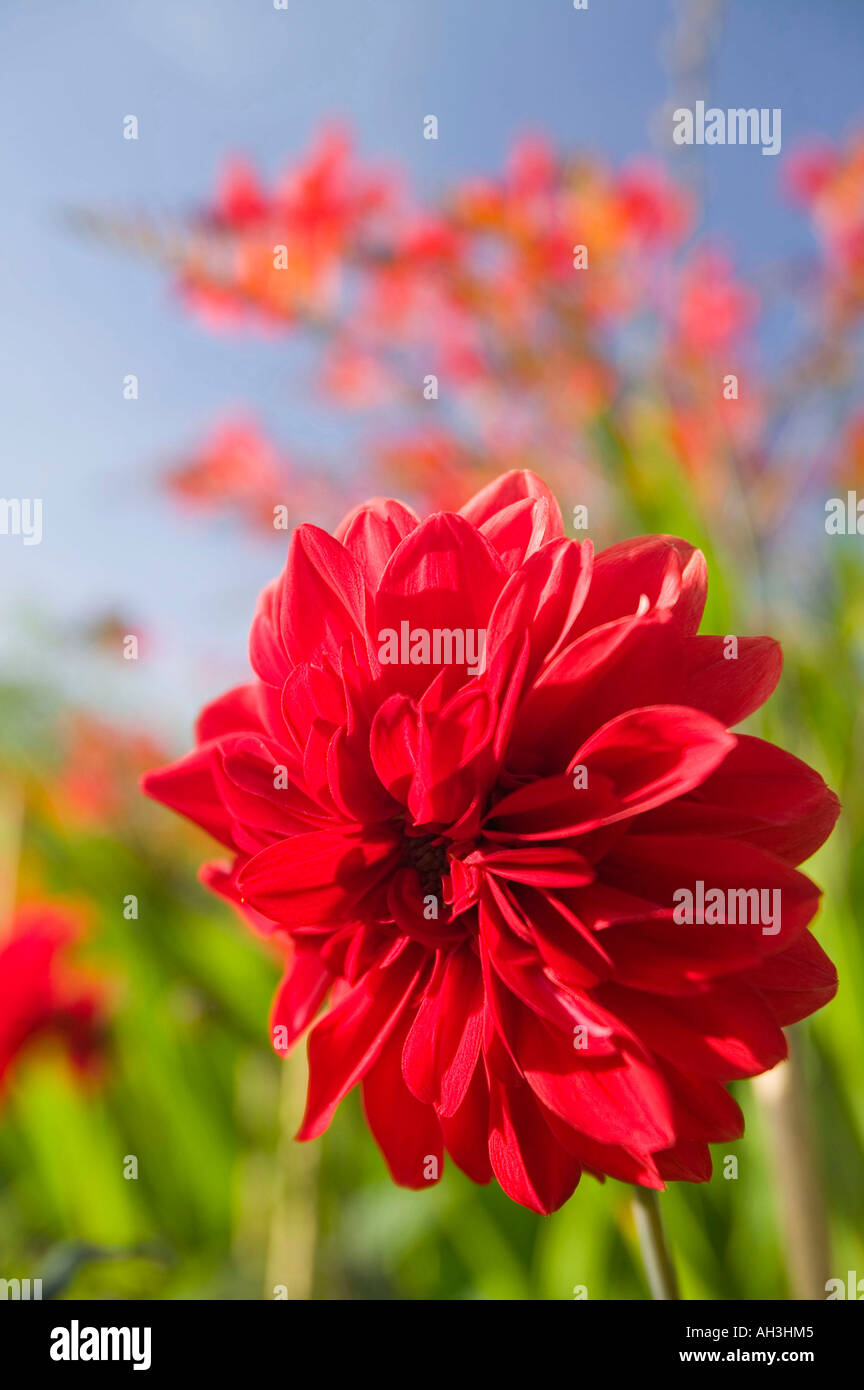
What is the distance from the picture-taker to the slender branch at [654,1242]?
0.21 meters

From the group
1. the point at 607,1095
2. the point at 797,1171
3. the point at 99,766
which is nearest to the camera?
the point at 607,1095

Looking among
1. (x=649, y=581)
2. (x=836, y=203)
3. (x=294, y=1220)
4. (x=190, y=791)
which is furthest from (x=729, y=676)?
(x=836, y=203)

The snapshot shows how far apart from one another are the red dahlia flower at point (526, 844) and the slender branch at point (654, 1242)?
0.8 inches

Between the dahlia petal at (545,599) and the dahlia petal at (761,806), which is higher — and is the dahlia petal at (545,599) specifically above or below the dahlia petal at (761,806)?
above

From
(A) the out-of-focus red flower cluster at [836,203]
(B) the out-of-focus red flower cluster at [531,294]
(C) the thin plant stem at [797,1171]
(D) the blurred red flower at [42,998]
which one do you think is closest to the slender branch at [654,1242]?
(C) the thin plant stem at [797,1171]

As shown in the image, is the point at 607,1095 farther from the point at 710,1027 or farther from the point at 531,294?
the point at 531,294

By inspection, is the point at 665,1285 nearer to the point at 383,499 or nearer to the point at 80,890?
the point at 383,499

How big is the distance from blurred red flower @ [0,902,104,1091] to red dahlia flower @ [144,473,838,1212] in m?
0.35

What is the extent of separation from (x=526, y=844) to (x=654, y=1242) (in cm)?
10

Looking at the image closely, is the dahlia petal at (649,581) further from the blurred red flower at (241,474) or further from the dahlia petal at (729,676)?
the blurred red flower at (241,474)

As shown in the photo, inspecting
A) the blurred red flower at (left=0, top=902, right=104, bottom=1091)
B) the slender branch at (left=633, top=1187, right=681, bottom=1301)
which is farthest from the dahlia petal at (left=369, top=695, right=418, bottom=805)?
the blurred red flower at (left=0, top=902, right=104, bottom=1091)

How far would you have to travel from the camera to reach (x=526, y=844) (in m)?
0.20

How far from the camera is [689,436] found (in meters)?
0.93

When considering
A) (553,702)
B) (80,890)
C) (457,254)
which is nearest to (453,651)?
(553,702)
